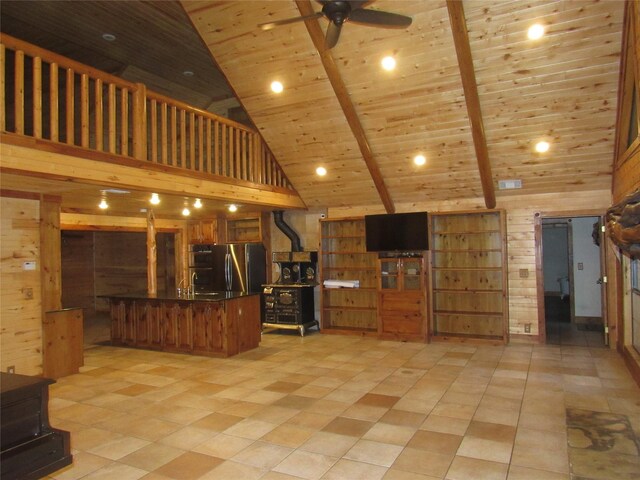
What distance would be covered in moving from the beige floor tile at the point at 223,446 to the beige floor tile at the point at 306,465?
1.39 ft

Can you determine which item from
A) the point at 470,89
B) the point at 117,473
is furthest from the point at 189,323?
the point at 470,89

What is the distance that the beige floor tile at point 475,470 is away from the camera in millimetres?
2916

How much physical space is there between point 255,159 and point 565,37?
4.48 metres

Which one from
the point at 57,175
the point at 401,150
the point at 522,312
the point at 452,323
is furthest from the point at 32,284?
the point at 522,312

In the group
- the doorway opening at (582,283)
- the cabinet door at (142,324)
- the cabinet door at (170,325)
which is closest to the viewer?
the cabinet door at (170,325)

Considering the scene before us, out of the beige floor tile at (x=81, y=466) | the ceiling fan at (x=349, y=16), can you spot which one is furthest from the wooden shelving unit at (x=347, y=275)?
the beige floor tile at (x=81, y=466)

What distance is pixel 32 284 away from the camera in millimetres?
5289

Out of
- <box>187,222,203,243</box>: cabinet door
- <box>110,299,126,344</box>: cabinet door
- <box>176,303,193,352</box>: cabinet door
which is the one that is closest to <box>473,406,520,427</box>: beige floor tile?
<box>176,303,193,352</box>: cabinet door

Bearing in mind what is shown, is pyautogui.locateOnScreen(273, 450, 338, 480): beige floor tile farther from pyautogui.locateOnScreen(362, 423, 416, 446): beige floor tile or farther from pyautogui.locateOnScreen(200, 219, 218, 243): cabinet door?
pyautogui.locateOnScreen(200, 219, 218, 243): cabinet door

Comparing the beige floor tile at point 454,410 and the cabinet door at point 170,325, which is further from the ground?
the cabinet door at point 170,325

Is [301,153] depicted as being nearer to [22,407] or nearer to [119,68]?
[119,68]

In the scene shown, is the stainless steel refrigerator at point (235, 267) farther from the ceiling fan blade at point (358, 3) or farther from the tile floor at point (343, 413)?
the ceiling fan blade at point (358, 3)

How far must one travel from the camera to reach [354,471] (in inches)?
119

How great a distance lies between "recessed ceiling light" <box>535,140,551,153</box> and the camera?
231 inches
